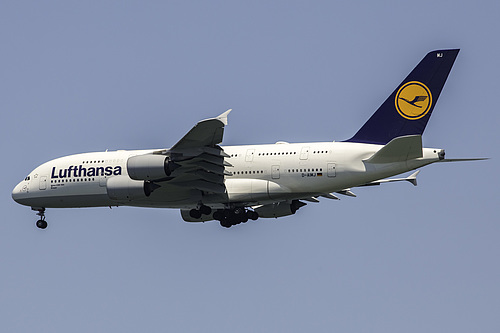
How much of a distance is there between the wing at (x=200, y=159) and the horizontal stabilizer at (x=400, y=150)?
6594 millimetres

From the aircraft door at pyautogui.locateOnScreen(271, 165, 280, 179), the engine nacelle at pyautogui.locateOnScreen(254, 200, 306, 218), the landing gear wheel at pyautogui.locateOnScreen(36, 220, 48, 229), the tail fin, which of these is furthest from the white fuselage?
the engine nacelle at pyautogui.locateOnScreen(254, 200, 306, 218)

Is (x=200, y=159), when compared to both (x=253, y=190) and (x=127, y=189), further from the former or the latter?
(x=127, y=189)

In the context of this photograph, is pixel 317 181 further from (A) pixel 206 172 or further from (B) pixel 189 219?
(B) pixel 189 219

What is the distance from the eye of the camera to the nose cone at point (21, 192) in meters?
46.3

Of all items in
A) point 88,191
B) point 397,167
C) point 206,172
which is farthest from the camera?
point 88,191

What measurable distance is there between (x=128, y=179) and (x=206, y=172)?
3.53 metres

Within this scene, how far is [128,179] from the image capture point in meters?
41.8

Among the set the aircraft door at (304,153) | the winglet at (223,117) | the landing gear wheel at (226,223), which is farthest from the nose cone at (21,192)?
the aircraft door at (304,153)

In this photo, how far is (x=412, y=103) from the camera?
41062mm

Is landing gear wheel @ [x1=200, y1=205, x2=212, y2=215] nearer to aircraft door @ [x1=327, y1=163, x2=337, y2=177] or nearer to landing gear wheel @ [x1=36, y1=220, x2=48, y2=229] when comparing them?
aircraft door @ [x1=327, y1=163, x2=337, y2=177]

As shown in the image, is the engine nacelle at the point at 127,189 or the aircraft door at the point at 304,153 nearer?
the aircraft door at the point at 304,153

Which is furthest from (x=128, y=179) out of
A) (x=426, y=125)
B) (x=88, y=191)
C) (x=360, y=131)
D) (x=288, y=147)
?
(x=426, y=125)

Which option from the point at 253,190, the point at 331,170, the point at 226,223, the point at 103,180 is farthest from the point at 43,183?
the point at 331,170

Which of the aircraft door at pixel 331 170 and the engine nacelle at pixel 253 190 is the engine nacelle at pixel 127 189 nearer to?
the engine nacelle at pixel 253 190
